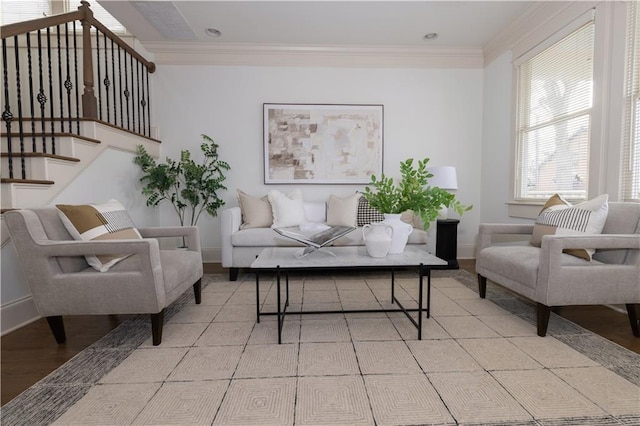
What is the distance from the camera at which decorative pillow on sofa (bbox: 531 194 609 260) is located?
6.84 feet

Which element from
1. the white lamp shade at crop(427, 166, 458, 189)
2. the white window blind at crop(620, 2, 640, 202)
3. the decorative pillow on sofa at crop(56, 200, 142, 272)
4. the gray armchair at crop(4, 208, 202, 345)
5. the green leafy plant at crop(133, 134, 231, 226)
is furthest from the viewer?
the green leafy plant at crop(133, 134, 231, 226)

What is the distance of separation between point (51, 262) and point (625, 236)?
337cm

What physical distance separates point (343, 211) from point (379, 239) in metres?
1.66

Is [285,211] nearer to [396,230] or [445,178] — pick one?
[396,230]

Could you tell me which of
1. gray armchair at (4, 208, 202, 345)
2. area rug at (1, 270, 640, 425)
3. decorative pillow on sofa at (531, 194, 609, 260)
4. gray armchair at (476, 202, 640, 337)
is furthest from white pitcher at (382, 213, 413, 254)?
gray armchair at (4, 208, 202, 345)

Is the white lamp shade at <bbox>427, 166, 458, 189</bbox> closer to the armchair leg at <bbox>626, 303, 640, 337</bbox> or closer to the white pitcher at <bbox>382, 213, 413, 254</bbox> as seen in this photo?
the white pitcher at <bbox>382, 213, 413, 254</bbox>

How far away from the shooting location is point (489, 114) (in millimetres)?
4148

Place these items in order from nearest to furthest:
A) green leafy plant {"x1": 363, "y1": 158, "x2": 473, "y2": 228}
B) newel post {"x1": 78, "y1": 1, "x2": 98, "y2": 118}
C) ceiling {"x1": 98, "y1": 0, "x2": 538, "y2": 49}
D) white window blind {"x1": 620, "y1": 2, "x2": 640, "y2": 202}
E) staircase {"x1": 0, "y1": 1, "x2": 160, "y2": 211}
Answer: green leafy plant {"x1": 363, "y1": 158, "x2": 473, "y2": 228}
staircase {"x1": 0, "y1": 1, "x2": 160, "y2": 211}
white window blind {"x1": 620, "y1": 2, "x2": 640, "y2": 202}
newel post {"x1": 78, "y1": 1, "x2": 98, "y2": 118}
ceiling {"x1": 98, "y1": 0, "x2": 538, "y2": 49}

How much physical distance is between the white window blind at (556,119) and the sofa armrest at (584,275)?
1034 mm

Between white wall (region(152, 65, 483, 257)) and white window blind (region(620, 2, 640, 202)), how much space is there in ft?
6.47

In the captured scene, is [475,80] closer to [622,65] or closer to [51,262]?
[622,65]

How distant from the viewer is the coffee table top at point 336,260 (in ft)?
6.15

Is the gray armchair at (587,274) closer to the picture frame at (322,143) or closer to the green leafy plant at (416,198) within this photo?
the green leafy plant at (416,198)

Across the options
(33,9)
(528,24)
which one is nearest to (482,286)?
(528,24)
